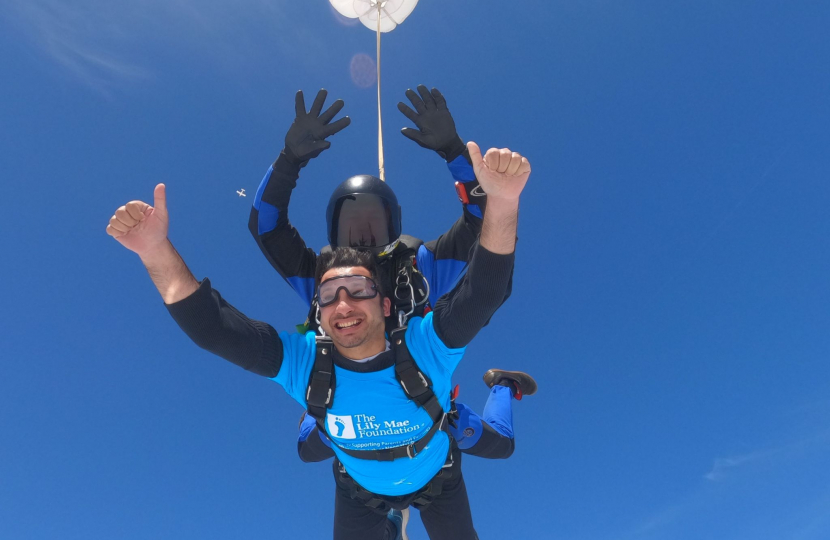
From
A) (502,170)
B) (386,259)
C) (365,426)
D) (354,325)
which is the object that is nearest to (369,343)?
(354,325)

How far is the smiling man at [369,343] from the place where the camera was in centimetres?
243

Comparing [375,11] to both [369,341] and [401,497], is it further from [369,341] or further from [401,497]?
[401,497]

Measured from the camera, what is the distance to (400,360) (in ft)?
9.65

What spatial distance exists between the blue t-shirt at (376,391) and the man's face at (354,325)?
14 cm

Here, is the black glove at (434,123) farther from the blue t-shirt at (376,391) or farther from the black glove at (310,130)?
the blue t-shirt at (376,391)

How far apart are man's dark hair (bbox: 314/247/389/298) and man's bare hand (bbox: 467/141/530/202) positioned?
1.27 metres

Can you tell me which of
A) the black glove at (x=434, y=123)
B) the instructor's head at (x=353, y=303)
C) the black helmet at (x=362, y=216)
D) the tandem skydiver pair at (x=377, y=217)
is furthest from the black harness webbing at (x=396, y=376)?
the black glove at (x=434, y=123)

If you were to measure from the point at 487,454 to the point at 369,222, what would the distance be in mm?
2562

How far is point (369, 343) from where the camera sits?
3088 mm

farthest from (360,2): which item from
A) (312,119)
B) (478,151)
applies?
(478,151)

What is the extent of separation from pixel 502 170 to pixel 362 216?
1403 millimetres

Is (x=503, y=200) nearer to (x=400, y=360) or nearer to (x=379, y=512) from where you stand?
(x=400, y=360)

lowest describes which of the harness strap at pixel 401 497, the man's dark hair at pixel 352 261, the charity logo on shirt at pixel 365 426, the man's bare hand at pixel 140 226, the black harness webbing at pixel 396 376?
the harness strap at pixel 401 497

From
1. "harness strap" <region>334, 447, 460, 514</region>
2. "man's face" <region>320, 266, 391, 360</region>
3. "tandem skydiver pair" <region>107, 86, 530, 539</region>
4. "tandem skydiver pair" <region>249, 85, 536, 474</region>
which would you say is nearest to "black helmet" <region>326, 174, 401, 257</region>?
"tandem skydiver pair" <region>249, 85, 536, 474</region>
